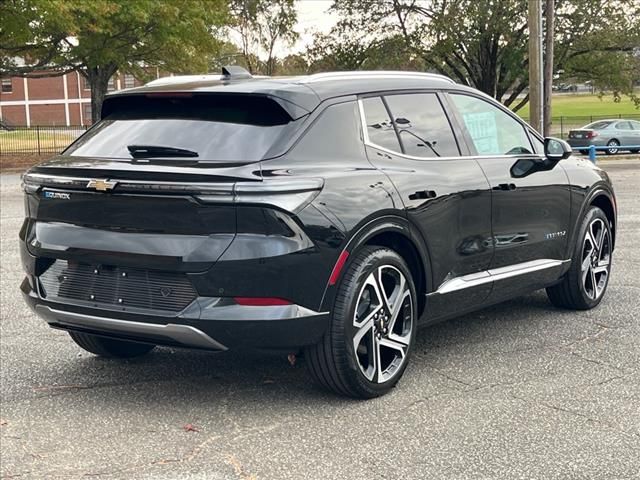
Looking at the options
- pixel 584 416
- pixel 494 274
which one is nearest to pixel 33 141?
pixel 494 274

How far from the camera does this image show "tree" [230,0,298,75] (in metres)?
41.6

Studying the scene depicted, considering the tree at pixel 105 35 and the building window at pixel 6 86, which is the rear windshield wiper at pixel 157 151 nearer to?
the tree at pixel 105 35

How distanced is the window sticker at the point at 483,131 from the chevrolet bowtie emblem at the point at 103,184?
2.48m

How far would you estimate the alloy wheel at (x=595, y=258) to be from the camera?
255 inches

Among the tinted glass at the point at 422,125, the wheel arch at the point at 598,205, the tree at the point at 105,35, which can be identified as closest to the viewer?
the tinted glass at the point at 422,125

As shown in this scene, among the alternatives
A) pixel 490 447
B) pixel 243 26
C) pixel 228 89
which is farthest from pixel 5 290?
pixel 243 26

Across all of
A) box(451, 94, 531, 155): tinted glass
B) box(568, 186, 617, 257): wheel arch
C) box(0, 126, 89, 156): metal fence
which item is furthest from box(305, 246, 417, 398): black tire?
box(0, 126, 89, 156): metal fence

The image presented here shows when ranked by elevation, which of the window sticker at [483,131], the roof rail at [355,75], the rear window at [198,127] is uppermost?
the roof rail at [355,75]

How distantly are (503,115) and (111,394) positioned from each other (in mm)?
3295

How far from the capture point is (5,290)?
769 centimetres

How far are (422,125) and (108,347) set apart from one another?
7.99 ft

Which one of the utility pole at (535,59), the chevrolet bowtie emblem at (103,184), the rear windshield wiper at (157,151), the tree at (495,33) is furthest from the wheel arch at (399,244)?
the tree at (495,33)

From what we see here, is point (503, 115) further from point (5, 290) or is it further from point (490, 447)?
point (5, 290)

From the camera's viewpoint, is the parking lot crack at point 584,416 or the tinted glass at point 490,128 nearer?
the parking lot crack at point 584,416
